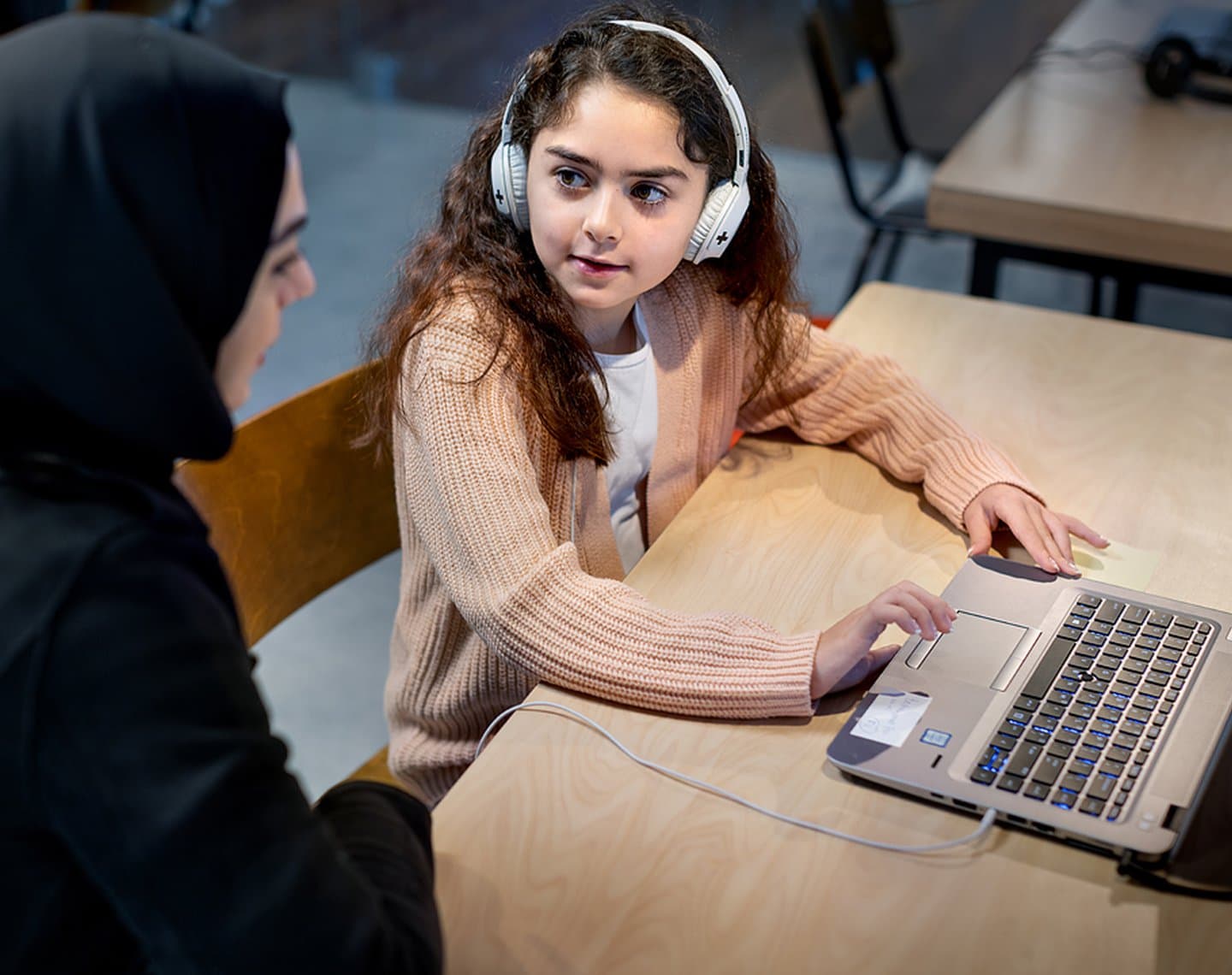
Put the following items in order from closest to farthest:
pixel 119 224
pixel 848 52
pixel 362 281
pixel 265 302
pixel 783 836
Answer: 1. pixel 119 224
2. pixel 265 302
3. pixel 783 836
4. pixel 848 52
5. pixel 362 281

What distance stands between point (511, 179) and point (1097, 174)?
4.13 ft

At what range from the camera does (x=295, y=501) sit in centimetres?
129

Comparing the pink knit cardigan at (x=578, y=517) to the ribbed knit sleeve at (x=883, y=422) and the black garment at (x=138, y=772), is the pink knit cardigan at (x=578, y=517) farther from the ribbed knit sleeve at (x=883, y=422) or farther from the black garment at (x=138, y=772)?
the black garment at (x=138, y=772)

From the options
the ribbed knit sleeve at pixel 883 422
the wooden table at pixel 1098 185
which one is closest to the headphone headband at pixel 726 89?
the ribbed knit sleeve at pixel 883 422

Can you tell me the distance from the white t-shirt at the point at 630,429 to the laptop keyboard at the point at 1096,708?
485 millimetres

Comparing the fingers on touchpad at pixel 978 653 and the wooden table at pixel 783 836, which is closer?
the wooden table at pixel 783 836

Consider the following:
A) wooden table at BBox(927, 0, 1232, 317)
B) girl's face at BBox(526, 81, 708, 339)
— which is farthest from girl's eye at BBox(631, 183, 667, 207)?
wooden table at BBox(927, 0, 1232, 317)

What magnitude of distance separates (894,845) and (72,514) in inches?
22.3

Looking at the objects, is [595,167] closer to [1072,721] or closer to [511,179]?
[511,179]

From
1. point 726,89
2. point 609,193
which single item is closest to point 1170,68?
point 726,89

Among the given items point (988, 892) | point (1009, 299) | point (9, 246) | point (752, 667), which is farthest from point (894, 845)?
point (1009, 299)

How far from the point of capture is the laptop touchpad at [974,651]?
1016mm

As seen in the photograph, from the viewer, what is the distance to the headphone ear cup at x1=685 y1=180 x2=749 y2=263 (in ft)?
4.08

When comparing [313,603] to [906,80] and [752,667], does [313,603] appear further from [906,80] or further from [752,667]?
[906,80]
